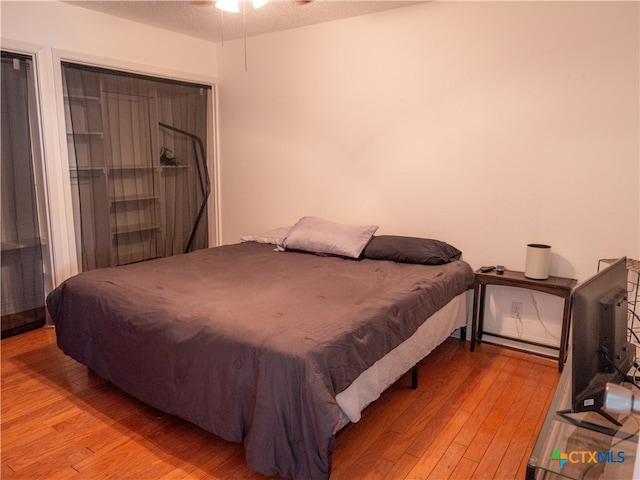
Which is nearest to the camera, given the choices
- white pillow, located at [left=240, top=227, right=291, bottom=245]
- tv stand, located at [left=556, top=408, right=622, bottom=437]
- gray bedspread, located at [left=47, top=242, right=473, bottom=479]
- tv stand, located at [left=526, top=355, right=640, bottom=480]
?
tv stand, located at [left=526, top=355, right=640, bottom=480]

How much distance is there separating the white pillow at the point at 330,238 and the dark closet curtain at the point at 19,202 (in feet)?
6.38

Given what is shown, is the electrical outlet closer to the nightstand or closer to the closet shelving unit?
the nightstand

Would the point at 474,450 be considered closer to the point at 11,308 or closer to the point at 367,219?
the point at 367,219

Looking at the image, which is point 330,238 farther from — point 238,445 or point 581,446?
point 581,446

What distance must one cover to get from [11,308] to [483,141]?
3678 millimetres

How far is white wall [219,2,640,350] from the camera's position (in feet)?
9.23

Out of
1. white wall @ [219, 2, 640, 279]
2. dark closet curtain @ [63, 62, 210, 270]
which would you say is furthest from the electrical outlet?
dark closet curtain @ [63, 62, 210, 270]

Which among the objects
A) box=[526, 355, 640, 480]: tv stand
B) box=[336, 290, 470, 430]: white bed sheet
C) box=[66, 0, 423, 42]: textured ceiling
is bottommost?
box=[336, 290, 470, 430]: white bed sheet

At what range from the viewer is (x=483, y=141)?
10.6ft

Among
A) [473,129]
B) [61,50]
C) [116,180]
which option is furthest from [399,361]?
[61,50]

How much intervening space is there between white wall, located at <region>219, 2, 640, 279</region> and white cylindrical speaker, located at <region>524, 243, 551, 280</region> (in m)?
0.18

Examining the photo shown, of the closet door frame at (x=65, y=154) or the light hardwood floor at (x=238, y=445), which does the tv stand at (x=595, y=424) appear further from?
the closet door frame at (x=65, y=154)

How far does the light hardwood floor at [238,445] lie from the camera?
2.01 metres

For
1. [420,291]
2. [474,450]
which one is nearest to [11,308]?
[420,291]
